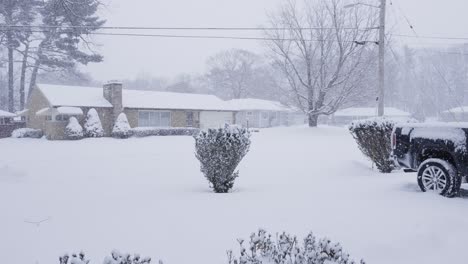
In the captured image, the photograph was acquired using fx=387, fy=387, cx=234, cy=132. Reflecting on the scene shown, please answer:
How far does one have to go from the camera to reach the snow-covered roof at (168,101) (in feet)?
119

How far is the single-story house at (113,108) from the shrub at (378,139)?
61.1 ft

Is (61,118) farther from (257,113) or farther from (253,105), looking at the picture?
(257,113)

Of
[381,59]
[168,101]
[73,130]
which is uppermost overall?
[381,59]

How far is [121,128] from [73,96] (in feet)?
18.7

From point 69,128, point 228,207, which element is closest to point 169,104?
point 69,128

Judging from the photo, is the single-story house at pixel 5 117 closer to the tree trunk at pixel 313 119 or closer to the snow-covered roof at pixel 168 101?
the snow-covered roof at pixel 168 101

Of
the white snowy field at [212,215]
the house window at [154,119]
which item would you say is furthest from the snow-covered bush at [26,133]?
the white snowy field at [212,215]

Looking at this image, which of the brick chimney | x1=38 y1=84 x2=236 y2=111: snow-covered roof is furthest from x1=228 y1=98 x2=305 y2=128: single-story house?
the brick chimney

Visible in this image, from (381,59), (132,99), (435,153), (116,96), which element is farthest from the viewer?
(132,99)

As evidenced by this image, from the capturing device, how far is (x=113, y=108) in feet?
112

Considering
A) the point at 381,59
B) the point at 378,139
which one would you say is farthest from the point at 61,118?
the point at 378,139

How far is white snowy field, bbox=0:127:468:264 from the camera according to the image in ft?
18.5

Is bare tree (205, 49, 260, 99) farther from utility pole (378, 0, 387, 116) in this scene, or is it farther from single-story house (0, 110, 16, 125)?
utility pole (378, 0, 387, 116)

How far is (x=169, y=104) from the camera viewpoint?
37938mm
